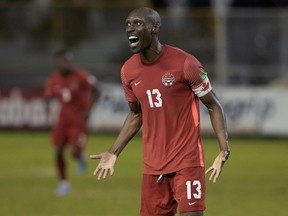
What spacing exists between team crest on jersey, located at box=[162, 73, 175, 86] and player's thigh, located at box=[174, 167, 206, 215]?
79cm

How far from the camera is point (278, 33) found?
30391 mm

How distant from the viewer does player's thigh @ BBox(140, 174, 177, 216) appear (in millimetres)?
9609

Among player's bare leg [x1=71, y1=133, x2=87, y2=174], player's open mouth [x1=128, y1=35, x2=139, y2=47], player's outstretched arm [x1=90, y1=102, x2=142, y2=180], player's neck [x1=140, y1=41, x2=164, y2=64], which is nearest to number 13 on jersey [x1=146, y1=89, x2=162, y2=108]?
player's neck [x1=140, y1=41, x2=164, y2=64]

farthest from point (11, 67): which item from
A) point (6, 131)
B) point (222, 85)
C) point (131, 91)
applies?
point (131, 91)

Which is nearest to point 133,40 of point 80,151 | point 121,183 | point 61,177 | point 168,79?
point 168,79

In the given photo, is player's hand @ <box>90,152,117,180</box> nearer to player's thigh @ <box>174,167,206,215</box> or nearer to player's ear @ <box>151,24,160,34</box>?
player's thigh @ <box>174,167,206,215</box>

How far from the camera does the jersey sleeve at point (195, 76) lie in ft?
31.3

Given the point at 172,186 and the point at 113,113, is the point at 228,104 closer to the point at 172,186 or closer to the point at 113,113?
the point at 113,113

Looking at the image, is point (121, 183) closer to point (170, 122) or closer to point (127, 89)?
point (127, 89)

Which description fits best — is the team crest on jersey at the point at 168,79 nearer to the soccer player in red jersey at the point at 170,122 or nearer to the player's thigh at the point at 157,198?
the soccer player in red jersey at the point at 170,122

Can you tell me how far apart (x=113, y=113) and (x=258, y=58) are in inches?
177

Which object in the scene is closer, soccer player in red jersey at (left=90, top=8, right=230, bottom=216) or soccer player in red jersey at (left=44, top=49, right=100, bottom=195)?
soccer player in red jersey at (left=90, top=8, right=230, bottom=216)

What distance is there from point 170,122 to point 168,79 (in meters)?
0.39

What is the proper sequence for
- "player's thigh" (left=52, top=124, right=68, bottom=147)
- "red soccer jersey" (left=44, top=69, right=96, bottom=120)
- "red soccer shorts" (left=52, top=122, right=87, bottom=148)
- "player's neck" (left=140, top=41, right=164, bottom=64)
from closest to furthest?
1. "player's neck" (left=140, top=41, right=164, bottom=64)
2. "player's thigh" (left=52, top=124, right=68, bottom=147)
3. "red soccer shorts" (left=52, top=122, right=87, bottom=148)
4. "red soccer jersey" (left=44, top=69, right=96, bottom=120)
